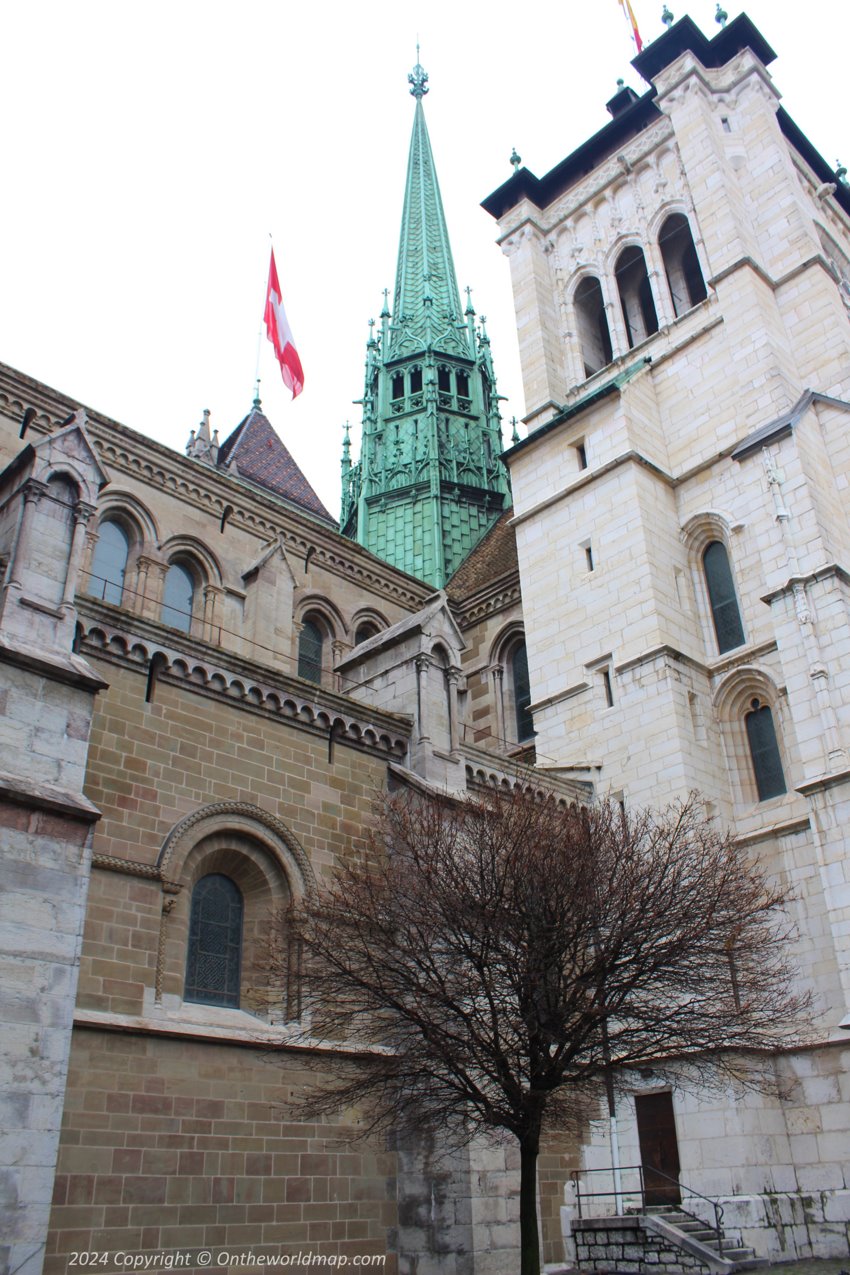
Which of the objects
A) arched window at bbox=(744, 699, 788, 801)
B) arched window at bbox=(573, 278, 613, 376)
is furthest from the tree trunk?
arched window at bbox=(573, 278, 613, 376)

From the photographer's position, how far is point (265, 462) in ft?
109

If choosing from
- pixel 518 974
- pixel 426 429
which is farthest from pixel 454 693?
pixel 426 429

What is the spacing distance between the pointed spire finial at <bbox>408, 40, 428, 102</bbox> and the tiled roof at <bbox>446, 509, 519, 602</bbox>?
30.6 meters

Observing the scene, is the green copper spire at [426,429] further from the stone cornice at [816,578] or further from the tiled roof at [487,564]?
the stone cornice at [816,578]

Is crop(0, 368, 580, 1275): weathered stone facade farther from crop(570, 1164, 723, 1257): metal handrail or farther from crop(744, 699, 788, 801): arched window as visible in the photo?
crop(744, 699, 788, 801): arched window

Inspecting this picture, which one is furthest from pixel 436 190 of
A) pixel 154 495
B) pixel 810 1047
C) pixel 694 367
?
pixel 810 1047

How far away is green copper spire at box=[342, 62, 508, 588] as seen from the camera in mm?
35188

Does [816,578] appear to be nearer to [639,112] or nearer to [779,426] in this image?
[779,426]

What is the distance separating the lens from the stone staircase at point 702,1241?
14281mm

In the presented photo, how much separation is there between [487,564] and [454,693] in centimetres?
1308

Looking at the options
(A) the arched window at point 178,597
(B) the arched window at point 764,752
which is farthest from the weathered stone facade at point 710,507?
(A) the arched window at point 178,597

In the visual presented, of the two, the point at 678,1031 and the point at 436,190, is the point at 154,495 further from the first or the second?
the point at 436,190

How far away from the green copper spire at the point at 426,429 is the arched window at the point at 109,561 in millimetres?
12338

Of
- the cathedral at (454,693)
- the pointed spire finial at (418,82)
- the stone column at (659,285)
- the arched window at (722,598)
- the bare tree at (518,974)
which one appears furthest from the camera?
the pointed spire finial at (418,82)
